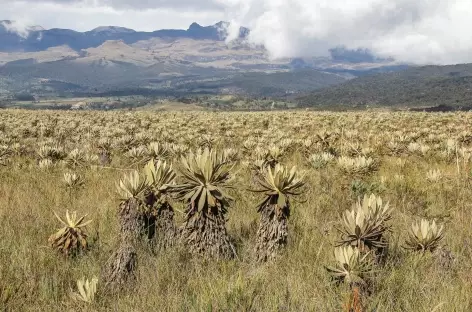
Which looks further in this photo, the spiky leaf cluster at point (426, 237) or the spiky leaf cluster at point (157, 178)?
the spiky leaf cluster at point (157, 178)

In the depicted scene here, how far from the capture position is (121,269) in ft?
12.9

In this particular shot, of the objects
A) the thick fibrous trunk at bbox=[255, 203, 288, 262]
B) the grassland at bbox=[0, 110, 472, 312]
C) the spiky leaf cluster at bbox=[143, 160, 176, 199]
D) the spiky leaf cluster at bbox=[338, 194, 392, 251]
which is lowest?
the grassland at bbox=[0, 110, 472, 312]

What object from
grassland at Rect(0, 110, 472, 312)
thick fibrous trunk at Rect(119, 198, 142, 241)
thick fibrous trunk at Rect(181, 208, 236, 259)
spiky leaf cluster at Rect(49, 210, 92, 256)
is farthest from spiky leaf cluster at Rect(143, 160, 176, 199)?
spiky leaf cluster at Rect(49, 210, 92, 256)

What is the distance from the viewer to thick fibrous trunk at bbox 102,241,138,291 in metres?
3.85

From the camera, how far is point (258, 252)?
14.8ft

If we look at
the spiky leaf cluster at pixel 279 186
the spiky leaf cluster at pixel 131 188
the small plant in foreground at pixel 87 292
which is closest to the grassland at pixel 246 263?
the small plant in foreground at pixel 87 292

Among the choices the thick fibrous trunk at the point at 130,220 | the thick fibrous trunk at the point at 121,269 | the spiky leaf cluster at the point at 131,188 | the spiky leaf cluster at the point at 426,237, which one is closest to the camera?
the thick fibrous trunk at the point at 121,269

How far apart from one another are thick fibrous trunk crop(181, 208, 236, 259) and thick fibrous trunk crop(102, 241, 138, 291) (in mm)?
691

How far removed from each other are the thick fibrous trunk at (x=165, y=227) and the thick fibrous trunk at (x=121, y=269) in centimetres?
66

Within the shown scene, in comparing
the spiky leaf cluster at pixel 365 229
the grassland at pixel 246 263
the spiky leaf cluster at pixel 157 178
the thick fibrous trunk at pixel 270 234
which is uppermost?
the spiky leaf cluster at pixel 157 178

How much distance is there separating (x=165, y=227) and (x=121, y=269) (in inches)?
40.9

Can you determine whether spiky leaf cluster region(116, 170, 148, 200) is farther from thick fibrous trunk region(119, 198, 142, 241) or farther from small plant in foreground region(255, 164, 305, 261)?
small plant in foreground region(255, 164, 305, 261)

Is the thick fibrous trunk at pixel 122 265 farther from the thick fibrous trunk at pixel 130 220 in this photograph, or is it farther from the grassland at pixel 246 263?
the grassland at pixel 246 263

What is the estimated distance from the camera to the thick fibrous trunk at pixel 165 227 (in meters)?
4.78
